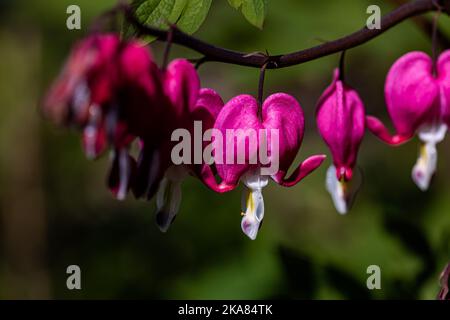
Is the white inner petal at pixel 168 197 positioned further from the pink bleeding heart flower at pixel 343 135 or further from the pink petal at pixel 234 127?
the pink bleeding heart flower at pixel 343 135

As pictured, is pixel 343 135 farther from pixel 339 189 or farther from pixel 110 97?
pixel 110 97

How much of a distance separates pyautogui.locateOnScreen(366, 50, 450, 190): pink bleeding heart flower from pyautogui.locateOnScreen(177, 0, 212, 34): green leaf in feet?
1.17

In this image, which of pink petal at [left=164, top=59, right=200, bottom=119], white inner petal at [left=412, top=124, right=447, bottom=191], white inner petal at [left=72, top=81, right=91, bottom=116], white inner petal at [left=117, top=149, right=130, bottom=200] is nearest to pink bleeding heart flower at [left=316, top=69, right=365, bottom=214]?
white inner petal at [left=412, top=124, right=447, bottom=191]

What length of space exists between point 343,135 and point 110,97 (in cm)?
47

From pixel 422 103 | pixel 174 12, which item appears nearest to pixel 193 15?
pixel 174 12

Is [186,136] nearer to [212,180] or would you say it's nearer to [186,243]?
[212,180]

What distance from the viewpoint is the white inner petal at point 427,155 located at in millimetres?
1423

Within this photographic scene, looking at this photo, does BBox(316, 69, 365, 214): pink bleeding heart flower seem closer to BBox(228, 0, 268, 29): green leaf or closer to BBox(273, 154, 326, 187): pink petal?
BBox(273, 154, 326, 187): pink petal

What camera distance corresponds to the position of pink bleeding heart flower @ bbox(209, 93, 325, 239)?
4.69ft

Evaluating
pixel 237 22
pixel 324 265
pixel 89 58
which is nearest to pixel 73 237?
pixel 237 22

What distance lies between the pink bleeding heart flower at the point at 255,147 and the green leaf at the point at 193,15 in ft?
0.51

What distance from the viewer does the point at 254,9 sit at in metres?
1.43

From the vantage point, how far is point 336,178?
1.46 m

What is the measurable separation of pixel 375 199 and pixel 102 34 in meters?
1.94
